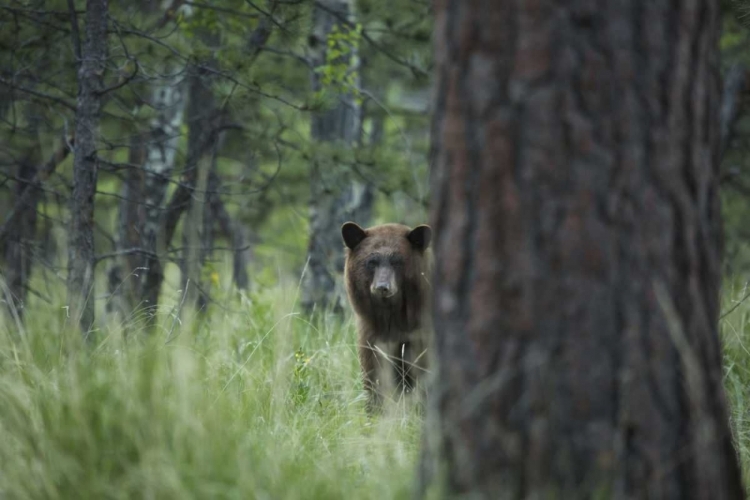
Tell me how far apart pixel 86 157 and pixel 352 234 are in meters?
1.92

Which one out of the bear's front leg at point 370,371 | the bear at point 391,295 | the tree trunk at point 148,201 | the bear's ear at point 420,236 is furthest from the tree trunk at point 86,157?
the tree trunk at point 148,201

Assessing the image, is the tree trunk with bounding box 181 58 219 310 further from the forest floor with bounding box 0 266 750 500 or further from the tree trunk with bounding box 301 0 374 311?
the forest floor with bounding box 0 266 750 500

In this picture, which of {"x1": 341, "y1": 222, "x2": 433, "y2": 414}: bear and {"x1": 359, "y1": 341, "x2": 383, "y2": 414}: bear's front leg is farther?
{"x1": 341, "y1": 222, "x2": 433, "y2": 414}: bear

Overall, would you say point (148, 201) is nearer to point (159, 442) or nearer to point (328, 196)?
point (328, 196)

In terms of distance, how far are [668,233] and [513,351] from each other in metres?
0.55

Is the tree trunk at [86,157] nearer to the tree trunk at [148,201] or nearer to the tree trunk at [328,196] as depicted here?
the tree trunk at [148,201]

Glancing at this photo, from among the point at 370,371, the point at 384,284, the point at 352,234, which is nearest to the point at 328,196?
the point at 352,234

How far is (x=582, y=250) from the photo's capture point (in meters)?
2.41

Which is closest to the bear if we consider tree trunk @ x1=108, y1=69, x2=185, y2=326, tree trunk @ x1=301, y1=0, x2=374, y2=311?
tree trunk @ x1=301, y1=0, x2=374, y2=311

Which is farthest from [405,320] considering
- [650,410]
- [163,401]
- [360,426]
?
[650,410]

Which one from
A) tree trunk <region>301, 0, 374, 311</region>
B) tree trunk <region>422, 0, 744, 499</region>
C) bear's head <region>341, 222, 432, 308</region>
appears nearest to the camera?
tree trunk <region>422, 0, 744, 499</region>

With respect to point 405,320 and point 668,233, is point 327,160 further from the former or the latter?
point 668,233

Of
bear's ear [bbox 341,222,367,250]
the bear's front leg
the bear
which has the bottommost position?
the bear's front leg

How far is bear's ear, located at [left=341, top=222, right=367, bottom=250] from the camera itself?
19.4 feet
